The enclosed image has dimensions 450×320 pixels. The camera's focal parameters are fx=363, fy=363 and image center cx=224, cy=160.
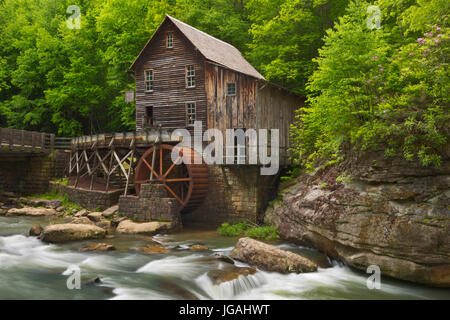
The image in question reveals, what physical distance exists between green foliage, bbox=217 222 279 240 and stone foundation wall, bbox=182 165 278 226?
0.59 metres

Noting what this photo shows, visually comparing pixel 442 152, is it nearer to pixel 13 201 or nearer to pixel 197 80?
pixel 197 80

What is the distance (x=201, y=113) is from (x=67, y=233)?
25.9 feet

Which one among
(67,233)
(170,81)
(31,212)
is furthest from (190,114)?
(31,212)

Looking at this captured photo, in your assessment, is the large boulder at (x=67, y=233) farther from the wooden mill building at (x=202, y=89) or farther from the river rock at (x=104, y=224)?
the wooden mill building at (x=202, y=89)

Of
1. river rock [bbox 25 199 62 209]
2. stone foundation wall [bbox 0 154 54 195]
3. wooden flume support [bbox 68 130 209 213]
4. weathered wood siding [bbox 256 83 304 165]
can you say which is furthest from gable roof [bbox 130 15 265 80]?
stone foundation wall [bbox 0 154 54 195]

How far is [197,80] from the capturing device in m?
16.8

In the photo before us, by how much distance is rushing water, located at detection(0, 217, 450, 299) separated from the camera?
7.05 metres

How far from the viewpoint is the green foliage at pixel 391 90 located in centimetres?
736

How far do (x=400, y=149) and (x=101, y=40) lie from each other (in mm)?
22962

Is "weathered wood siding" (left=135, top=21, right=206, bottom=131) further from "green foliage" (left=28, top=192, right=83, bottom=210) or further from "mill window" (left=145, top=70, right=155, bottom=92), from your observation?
"green foliage" (left=28, top=192, right=83, bottom=210)

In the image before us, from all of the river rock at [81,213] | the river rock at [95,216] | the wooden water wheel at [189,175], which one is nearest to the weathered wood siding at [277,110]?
the wooden water wheel at [189,175]

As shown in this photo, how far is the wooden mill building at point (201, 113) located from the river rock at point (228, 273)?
6.45 metres

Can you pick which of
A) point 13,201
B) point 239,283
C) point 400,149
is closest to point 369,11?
point 400,149

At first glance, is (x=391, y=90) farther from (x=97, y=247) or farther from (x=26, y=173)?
(x=26, y=173)
